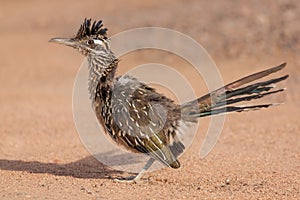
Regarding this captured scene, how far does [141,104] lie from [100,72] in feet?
2.16

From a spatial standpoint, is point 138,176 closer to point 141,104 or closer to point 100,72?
point 141,104

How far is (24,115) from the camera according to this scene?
11344 millimetres

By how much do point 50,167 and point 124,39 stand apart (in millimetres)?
10069

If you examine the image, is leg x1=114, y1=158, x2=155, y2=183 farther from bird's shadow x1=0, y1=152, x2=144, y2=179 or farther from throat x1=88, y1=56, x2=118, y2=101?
throat x1=88, y1=56, x2=118, y2=101

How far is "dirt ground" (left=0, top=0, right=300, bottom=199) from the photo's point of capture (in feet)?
22.3

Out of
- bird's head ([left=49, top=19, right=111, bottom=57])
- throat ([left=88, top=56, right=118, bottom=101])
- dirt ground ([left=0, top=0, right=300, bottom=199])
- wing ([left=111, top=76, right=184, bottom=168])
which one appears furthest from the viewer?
bird's head ([left=49, top=19, right=111, bottom=57])

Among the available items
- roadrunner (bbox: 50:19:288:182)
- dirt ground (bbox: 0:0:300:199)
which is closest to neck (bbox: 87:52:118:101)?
roadrunner (bbox: 50:19:288:182)

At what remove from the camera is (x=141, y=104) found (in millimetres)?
7172

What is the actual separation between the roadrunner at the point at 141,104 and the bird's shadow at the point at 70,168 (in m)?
0.44

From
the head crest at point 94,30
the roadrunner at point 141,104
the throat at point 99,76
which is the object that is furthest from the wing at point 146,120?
the head crest at point 94,30

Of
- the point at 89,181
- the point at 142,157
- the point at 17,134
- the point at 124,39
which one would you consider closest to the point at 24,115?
the point at 17,134

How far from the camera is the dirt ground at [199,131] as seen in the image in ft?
22.3

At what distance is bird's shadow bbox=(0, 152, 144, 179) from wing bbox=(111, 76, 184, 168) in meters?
0.75

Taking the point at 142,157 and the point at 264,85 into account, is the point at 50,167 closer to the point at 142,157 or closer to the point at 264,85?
the point at 142,157
